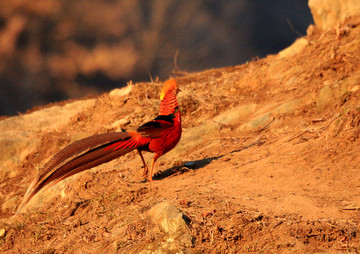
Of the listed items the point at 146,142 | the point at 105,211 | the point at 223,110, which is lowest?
the point at 223,110

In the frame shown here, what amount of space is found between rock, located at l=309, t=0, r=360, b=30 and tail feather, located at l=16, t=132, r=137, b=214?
8.29 meters

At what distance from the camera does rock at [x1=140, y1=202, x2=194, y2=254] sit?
155 inches

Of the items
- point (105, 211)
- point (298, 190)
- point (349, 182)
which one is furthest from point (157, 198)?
point (349, 182)

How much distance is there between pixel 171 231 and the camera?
4.12 metres

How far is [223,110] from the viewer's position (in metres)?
10.2

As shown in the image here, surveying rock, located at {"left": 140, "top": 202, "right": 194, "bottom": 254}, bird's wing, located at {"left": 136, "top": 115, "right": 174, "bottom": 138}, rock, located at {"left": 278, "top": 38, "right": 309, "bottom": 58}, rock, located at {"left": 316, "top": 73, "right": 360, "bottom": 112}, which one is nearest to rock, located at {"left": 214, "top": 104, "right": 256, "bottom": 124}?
rock, located at {"left": 316, "top": 73, "right": 360, "bottom": 112}

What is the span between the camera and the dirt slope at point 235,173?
164 inches

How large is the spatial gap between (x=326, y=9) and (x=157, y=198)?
29.8 feet

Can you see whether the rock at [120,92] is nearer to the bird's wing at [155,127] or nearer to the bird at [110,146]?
the bird at [110,146]

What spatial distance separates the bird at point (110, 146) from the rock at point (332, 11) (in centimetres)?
713

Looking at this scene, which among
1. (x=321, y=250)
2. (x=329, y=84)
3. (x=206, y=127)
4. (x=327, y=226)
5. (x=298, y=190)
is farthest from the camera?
(x=206, y=127)

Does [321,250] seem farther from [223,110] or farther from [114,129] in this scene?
[114,129]

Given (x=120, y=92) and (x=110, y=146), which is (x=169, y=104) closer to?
(x=110, y=146)

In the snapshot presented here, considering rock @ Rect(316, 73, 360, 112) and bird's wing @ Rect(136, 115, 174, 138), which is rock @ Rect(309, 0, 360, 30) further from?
bird's wing @ Rect(136, 115, 174, 138)
